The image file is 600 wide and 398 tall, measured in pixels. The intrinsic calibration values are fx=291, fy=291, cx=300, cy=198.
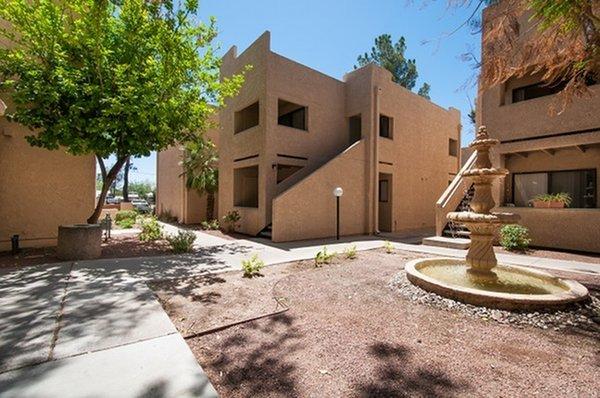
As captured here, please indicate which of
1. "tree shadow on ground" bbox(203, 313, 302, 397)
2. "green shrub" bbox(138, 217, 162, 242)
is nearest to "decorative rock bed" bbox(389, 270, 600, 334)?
"tree shadow on ground" bbox(203, 313, 302, 397)

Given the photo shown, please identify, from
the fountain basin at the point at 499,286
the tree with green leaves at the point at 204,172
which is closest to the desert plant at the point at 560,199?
the fountain basin at the point at 499,286

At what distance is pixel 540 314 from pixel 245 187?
47.1 feet

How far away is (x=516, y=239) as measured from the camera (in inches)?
398

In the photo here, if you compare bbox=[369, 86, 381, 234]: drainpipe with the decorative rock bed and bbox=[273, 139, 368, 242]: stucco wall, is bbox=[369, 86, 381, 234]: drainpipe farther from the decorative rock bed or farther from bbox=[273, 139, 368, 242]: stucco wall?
the decorative rock bed

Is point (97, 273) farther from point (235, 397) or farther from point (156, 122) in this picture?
point (235, 397)

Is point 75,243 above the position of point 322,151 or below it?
below

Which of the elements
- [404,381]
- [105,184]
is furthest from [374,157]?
[404,381]

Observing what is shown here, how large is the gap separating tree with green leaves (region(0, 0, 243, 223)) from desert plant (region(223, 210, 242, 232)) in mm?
6459

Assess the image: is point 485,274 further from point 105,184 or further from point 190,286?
point 105,184

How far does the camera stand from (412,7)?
5.07 meters

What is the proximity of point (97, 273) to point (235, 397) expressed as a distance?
18.4 ft

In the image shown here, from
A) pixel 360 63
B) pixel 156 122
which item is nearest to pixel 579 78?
pixel 156 122

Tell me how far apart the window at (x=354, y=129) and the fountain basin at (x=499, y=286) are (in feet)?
36.0

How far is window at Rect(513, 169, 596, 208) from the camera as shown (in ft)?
35.2
